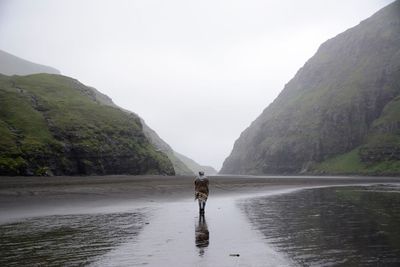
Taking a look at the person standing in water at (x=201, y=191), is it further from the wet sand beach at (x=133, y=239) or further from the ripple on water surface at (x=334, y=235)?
the ripple on water surface at (x=334, y=235)

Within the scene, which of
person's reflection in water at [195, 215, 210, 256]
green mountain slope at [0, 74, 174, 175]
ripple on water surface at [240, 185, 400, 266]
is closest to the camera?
ripple on water surface at [240, 185, 400, 266]

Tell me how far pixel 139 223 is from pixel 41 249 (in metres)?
8.10

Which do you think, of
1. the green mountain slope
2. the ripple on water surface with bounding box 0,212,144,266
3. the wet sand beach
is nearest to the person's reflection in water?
the wet sand beach

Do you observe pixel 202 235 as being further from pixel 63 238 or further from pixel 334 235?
pixel 63 238

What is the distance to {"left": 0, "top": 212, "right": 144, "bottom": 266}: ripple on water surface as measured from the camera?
42.2 feet

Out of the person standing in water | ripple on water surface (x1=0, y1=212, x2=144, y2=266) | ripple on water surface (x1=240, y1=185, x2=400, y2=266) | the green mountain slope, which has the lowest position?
ripple on water surface (x1=240, y1=185, x2=400, y2=266)

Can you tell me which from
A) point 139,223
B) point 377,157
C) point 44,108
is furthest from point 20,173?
point 377,157

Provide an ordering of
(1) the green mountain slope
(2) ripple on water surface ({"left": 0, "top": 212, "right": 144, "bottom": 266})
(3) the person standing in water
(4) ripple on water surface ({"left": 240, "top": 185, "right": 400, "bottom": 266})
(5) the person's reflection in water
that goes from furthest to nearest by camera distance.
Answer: (1) the green mountain slope
(3) the person standing in water
(5) the person's reflection in water
(2) ripple on water surface ({"left": 0, "top": 212, "right": 144, "bottom": 266})
(4) ripple on water surface ({"left": 240, "top": 185, "right": 400, "bottom": 266})

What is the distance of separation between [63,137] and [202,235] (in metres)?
88.6

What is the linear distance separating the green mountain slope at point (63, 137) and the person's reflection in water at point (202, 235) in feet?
205

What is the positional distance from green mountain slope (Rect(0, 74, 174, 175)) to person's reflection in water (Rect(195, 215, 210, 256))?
62.5 m

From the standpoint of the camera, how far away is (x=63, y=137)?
9844cm

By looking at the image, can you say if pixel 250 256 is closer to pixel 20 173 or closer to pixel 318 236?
pixel 318 236

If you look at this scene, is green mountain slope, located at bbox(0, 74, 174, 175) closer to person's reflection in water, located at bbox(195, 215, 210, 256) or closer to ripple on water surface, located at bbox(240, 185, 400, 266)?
person's reflection in water, located at bbox(195, 215, 210, 256)
